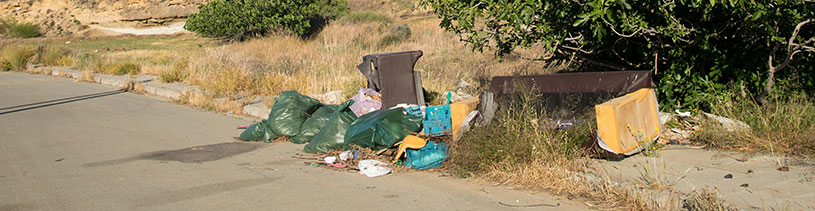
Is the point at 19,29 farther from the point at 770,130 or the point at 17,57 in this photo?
the point at 770,130

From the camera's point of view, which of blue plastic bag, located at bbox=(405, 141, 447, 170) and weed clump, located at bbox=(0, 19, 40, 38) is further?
weed clump, located at bbox=(0, 19, 40, 38)

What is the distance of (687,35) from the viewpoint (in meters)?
7.17

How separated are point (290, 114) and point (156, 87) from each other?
23.6ft

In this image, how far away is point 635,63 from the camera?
8266 millimetres

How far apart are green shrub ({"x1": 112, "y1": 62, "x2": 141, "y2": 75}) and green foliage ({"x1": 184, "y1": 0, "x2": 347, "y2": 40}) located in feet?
19.5

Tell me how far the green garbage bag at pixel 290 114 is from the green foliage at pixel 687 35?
231 centimetres

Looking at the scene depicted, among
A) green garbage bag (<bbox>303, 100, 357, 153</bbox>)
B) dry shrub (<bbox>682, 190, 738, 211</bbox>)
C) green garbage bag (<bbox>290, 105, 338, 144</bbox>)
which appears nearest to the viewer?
dry shrub (<bbox>682, 190, 738, 211</bbox>)

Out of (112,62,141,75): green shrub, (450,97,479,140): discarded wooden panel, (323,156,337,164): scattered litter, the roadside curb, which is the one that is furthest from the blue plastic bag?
(112,62,141,75): green shrub

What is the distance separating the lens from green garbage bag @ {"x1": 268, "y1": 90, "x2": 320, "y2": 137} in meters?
8.16

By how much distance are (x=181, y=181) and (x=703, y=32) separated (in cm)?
535

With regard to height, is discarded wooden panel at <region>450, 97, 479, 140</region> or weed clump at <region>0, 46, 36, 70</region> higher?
discarded wooden panel at <region>450, 97, 479, 140</region>

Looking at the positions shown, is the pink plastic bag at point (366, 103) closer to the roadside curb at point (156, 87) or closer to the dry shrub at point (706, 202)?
the roadside curb at point (156, 87)

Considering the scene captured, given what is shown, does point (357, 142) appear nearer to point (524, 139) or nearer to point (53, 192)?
point (524, 139)

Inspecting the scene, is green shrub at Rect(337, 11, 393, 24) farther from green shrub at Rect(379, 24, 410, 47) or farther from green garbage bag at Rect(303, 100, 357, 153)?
green garbage bag at Rect(303, 100, 357, 153)
